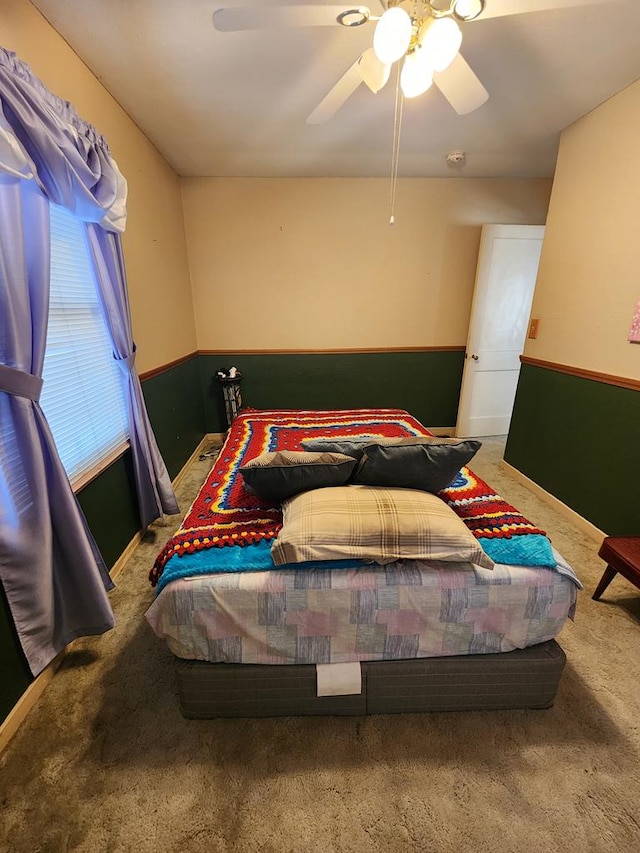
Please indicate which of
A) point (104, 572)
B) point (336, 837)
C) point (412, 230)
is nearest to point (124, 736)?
point (104, 572)

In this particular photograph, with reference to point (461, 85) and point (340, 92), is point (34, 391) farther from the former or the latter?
point (461, 85)

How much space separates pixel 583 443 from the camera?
2318 millimetres

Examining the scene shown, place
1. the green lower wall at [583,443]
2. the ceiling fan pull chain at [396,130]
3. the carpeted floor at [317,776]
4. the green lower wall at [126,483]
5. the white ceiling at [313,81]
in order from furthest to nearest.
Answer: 1. the green lower wall at [583,443]
2. the ceiling fan pull chain at [396,130]
3. the white ceiling at [313,81]
4. the green lower wall at [126,483]
5. the carpeted floor at [317,776]

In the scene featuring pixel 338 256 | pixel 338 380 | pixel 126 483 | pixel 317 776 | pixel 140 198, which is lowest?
pixel 317 776

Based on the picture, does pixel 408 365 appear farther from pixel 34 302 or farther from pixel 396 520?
pixel 34 302

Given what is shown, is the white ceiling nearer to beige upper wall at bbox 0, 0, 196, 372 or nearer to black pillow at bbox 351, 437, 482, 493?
beige upper wall at bbox 0, 0, 196, 372

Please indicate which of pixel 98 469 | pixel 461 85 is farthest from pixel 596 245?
pixel 98 469

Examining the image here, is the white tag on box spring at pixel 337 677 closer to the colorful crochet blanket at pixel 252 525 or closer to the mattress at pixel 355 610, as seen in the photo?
the mattress at pixel 355 610

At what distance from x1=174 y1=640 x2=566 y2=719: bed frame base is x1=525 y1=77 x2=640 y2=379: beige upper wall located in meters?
1.78

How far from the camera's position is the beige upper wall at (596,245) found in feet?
6.47

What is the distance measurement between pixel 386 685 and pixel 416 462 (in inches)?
30.8

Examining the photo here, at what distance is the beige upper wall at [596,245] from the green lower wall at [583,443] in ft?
0.57

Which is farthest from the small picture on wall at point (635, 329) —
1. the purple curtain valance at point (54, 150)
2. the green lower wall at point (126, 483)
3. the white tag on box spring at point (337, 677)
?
the green lower wall at point (126, 483)

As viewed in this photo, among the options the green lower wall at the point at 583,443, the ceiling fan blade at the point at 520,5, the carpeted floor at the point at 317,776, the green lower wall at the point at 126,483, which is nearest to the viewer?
the carpeted floor at the point at 317,776
